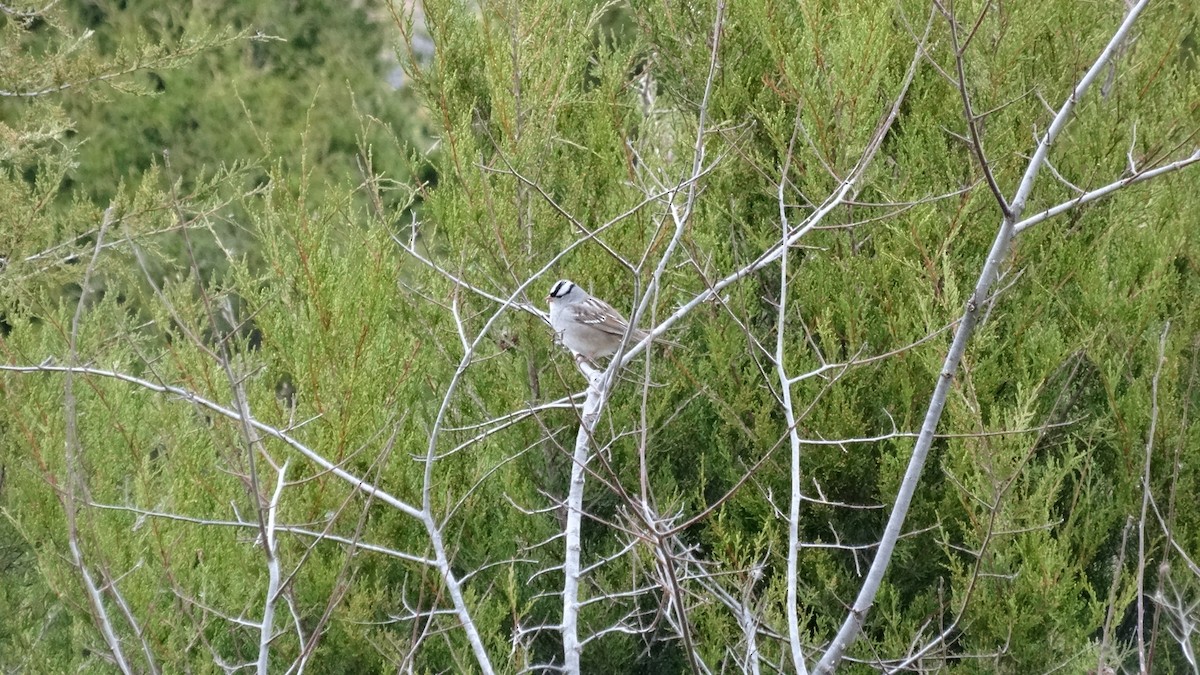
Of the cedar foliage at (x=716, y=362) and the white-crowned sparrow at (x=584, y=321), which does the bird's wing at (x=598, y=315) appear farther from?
the cedar foliage at (x=716, y=362)

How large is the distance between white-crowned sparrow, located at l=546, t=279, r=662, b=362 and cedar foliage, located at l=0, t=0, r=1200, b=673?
0.10 metres

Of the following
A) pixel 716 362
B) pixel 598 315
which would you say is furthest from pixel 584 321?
pixel 716 362

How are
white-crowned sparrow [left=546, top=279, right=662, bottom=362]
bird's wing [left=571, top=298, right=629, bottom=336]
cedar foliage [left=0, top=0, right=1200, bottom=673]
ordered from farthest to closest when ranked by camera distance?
bird's wing [left=571, top=298, right=629, bottom=336] → white-crowned sparrow [left=546, top=279, right=662, bottom=362] → cedar foliage [left=0, top=0, right=1200, bottom=673]

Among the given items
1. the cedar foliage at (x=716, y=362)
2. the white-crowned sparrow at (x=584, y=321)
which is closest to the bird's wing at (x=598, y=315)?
the white-crowned sparrow at (x=584, y=321)

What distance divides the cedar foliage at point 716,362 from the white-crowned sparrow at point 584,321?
0.33ft

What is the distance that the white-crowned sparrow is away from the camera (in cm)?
456

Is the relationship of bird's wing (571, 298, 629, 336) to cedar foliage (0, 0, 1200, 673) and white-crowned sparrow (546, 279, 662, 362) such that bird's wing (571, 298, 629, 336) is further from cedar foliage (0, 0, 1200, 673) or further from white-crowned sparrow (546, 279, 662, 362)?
cedar foliage (0, 0, 1200, 673)

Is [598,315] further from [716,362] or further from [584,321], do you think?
[716,362]

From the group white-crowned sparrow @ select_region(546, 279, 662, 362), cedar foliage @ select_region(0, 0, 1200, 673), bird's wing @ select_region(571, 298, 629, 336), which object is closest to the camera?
cedar foliage @ select_region(0, 0, 1200, 673)

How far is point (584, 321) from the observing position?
475 centimetres

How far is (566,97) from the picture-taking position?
470 centimetres

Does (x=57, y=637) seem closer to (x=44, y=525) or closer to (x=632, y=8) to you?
(x=44, y=525)

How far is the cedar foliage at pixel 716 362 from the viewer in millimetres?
4215

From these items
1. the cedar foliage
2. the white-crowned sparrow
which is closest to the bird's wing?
the white-crowned sparrow
